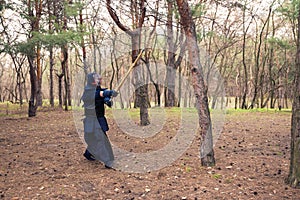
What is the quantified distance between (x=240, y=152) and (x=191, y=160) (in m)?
1.32

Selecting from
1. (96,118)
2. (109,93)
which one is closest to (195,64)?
(109,93)

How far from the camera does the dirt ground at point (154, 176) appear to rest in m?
4.30

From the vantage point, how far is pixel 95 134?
226 inches

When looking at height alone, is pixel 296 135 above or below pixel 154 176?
above

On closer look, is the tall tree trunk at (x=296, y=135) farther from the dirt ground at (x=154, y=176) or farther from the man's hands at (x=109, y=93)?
the man's hands at (x=109, y=93)

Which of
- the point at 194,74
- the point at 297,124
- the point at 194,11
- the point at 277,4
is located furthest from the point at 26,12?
the point at 277,4

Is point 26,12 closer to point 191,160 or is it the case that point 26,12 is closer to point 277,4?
point 191,160

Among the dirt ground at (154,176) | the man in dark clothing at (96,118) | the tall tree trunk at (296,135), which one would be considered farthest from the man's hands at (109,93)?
the tall tree trunk at (296,135)

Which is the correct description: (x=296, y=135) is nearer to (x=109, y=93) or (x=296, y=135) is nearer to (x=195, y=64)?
(x=195, y=64)

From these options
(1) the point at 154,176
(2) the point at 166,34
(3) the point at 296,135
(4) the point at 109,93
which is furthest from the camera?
(2) the point at 166,34

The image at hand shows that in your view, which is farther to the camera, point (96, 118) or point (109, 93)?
point (96, 118)

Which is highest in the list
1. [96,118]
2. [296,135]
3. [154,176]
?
[96,118]

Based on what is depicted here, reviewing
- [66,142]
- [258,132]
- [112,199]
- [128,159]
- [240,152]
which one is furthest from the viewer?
[258,132]

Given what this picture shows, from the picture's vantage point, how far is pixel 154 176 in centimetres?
508
